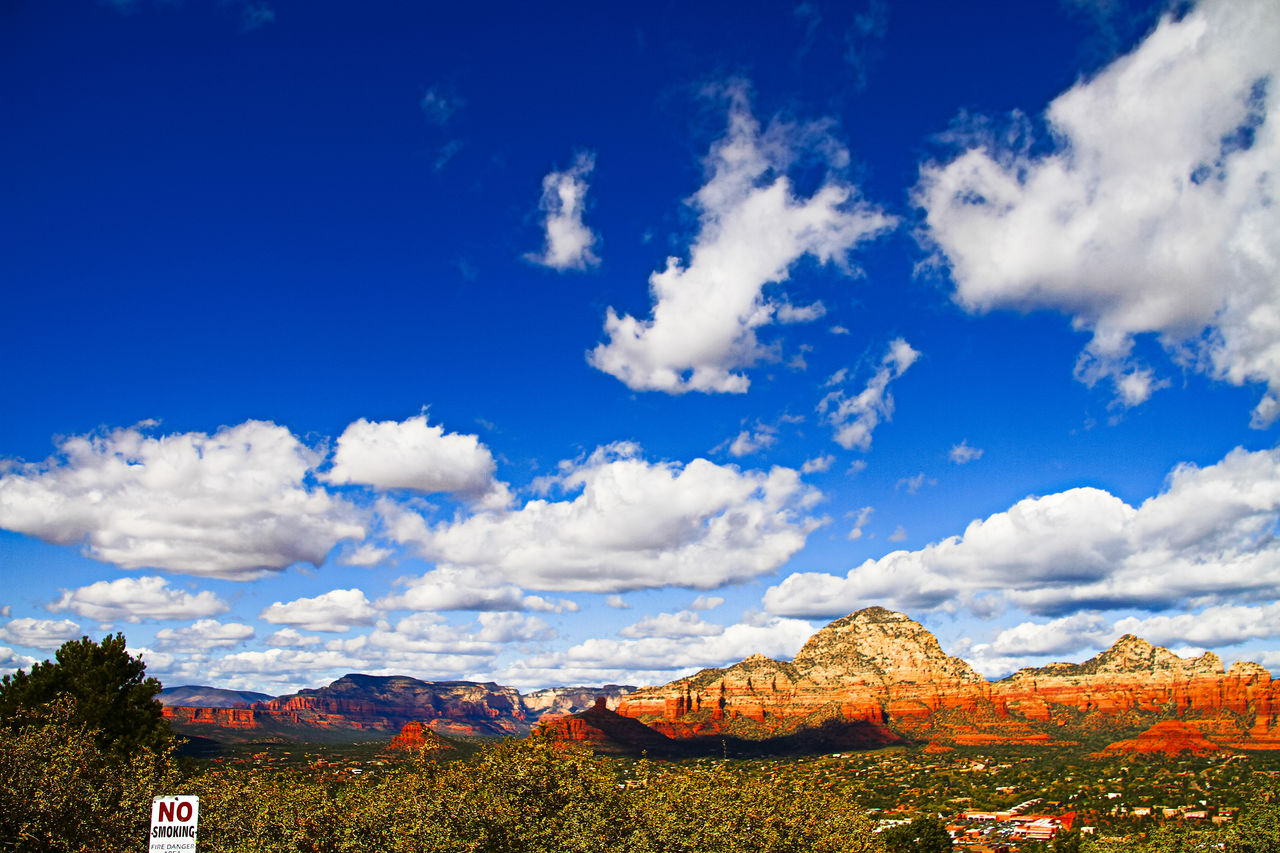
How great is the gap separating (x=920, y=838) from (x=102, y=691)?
3311 inches

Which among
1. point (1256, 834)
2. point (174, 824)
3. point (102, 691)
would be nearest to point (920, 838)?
point (1256, 834)

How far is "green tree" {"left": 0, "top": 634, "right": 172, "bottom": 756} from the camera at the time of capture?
2507 inches

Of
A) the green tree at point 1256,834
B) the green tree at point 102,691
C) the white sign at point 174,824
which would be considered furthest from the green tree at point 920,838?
the white sign at point 174,824

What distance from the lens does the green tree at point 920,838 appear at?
287 feet

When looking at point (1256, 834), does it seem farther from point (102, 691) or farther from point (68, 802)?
point (102, 691)

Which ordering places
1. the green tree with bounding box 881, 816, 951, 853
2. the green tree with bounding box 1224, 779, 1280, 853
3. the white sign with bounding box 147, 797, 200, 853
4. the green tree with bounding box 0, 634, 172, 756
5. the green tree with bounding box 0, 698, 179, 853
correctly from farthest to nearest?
1. the green tree with bounding box 881, 816, 951, 853
2. the green tree with bounding box 0, 634, 172, 756
3. the green tree with bounding box 1224, 779, 1280, 853
4. the green tree with bounding box 0, 698, 179, 853
5. the white sign with bounding box 147, 797, 200, 853

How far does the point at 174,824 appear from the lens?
18.2 meters

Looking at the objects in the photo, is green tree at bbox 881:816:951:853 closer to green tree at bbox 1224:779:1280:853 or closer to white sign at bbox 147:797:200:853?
green tree at bbox 1224:779:1280:853

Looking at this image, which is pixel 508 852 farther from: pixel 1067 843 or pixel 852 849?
pixel 1067 843

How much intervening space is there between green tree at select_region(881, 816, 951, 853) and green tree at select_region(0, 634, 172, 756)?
7424 cm

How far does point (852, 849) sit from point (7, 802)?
3977 centimetres

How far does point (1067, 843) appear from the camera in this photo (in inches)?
3511

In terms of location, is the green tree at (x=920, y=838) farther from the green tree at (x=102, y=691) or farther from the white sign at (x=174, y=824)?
the white sign at (x=174, y=824)

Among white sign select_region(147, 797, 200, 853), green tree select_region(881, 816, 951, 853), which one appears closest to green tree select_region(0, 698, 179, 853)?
white sign select_region(147, 797, 200, 853)
